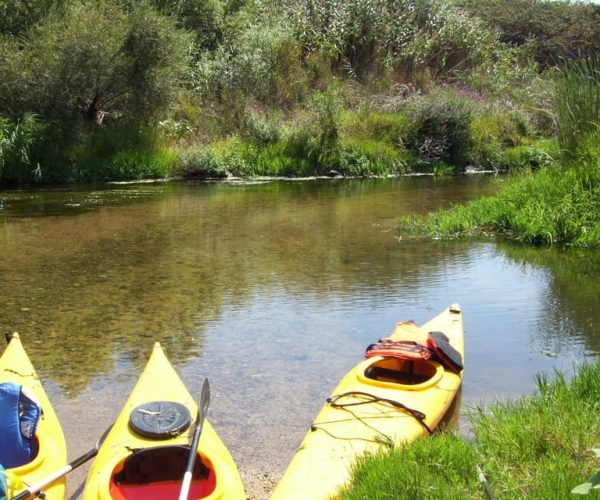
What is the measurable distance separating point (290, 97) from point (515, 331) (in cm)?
1544

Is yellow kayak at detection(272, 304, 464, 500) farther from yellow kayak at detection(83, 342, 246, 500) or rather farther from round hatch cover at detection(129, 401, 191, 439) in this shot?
round hatch cover at detection(129, 401, 191, 439)

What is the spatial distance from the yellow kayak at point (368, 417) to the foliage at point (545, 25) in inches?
1025

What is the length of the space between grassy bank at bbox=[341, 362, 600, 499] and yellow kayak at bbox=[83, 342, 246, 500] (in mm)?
599

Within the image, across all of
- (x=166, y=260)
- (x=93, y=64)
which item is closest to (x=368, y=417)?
(x=166, y=260)

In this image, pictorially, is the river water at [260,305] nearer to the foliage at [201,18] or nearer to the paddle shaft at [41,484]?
the paddle shaft at [41,484]

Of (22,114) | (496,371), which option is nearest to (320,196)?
(22,114)

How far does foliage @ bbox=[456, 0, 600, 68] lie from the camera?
95.2 feet

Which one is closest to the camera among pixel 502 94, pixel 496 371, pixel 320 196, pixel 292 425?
pixel 292 425

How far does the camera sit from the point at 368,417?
381 centimetres

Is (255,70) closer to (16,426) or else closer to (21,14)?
(21,14)

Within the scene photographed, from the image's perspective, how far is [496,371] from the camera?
509cm

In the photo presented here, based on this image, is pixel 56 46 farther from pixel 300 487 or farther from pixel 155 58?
pixel 300 487

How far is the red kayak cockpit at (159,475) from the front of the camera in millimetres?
3199

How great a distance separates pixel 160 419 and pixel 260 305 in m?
3.39
